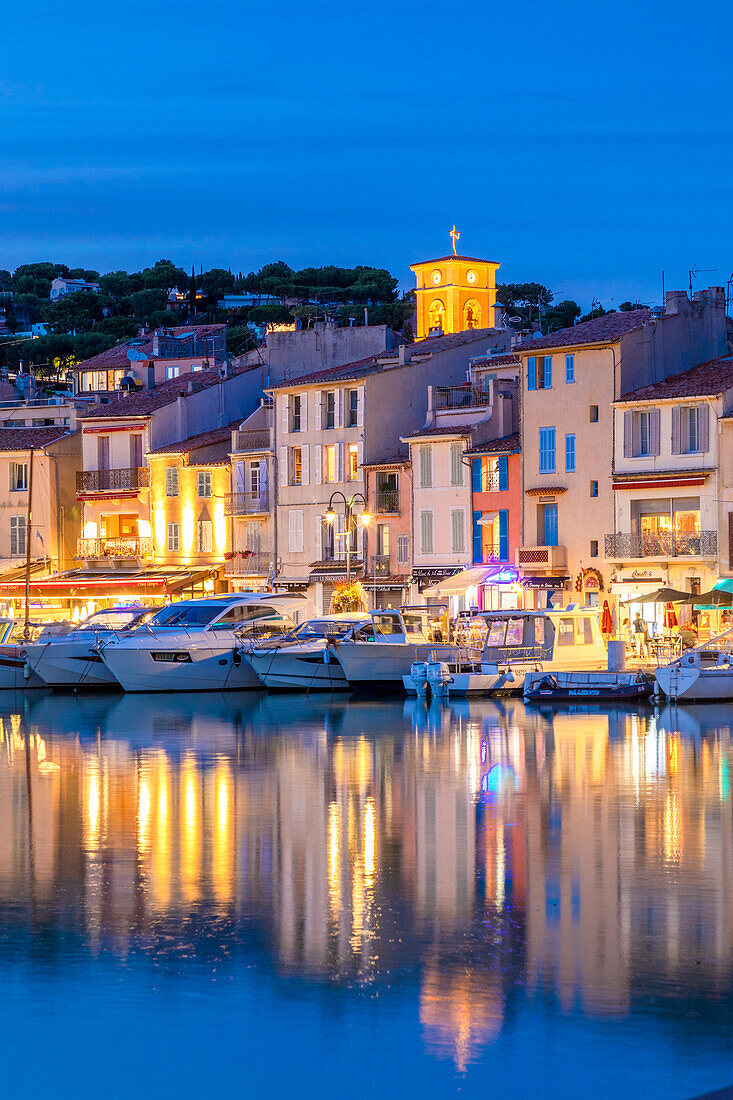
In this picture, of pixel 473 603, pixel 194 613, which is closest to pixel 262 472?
pixel 473 603

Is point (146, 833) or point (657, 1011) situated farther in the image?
point (146, 833)

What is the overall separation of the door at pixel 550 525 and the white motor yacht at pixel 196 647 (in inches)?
574

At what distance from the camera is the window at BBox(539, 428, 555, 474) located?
68562 mm

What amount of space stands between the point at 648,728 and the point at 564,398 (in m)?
29.2

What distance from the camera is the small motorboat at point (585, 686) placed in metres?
48.4

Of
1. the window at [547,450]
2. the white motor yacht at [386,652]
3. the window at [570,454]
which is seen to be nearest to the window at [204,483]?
the window at [547,450]

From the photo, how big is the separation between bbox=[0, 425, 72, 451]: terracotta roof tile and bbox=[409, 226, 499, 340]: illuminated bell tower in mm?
35855

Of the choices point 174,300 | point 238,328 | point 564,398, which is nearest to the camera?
point 564,398

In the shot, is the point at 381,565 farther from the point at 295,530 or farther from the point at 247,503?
the point at 247,503

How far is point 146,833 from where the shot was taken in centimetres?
2509

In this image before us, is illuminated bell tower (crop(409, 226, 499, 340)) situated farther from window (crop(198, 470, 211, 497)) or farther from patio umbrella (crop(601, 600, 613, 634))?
patio umbrella (crop(601, 600, 613, 634))

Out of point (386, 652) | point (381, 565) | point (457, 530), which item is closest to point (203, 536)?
point (381, 565)

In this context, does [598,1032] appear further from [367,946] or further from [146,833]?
[146,833]

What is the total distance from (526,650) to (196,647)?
1114 centimetres
